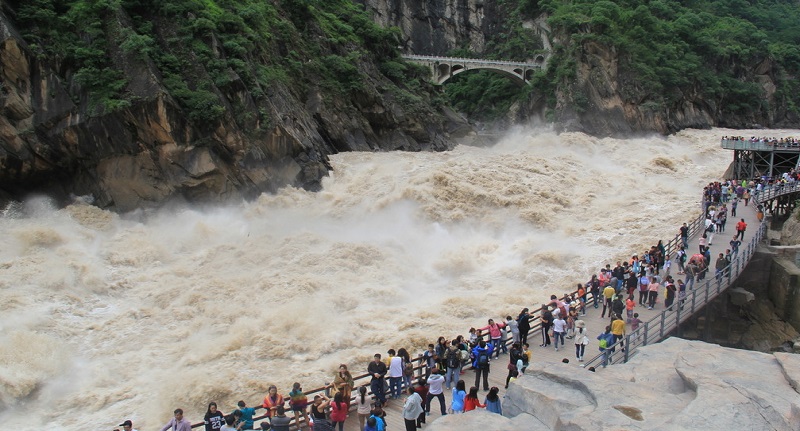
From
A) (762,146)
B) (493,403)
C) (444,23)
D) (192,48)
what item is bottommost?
(493,403)

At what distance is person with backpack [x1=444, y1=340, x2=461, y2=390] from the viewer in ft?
42.4

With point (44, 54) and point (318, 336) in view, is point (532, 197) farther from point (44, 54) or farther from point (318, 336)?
point (44, 54)

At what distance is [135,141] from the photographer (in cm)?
2933

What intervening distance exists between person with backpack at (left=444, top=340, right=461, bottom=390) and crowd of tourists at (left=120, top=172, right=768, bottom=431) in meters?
0.02

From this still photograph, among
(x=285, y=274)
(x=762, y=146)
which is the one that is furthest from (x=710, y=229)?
(x=762, y=146)

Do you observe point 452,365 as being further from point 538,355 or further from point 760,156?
point 760,156

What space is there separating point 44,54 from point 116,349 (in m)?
16.6

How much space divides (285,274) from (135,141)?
38.3 ft

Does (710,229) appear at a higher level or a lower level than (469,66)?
lower

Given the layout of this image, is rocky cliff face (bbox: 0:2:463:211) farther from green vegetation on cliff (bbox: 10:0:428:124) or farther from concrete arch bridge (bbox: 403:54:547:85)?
concrete arch bridge (bbox: 403:54:547:85)

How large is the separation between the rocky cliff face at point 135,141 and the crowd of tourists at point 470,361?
17.9 metres

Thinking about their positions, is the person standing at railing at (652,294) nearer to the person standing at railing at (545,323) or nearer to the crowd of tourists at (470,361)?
the crowd of tourists at (470,361)

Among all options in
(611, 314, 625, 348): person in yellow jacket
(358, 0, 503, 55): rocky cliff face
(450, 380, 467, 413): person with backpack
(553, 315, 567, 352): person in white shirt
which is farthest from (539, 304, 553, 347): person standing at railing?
(358, 0, 503, 55): rocky cliff face

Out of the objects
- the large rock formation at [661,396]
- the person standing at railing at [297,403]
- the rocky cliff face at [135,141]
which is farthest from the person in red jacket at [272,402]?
the rocky cliff face at [135,141]
